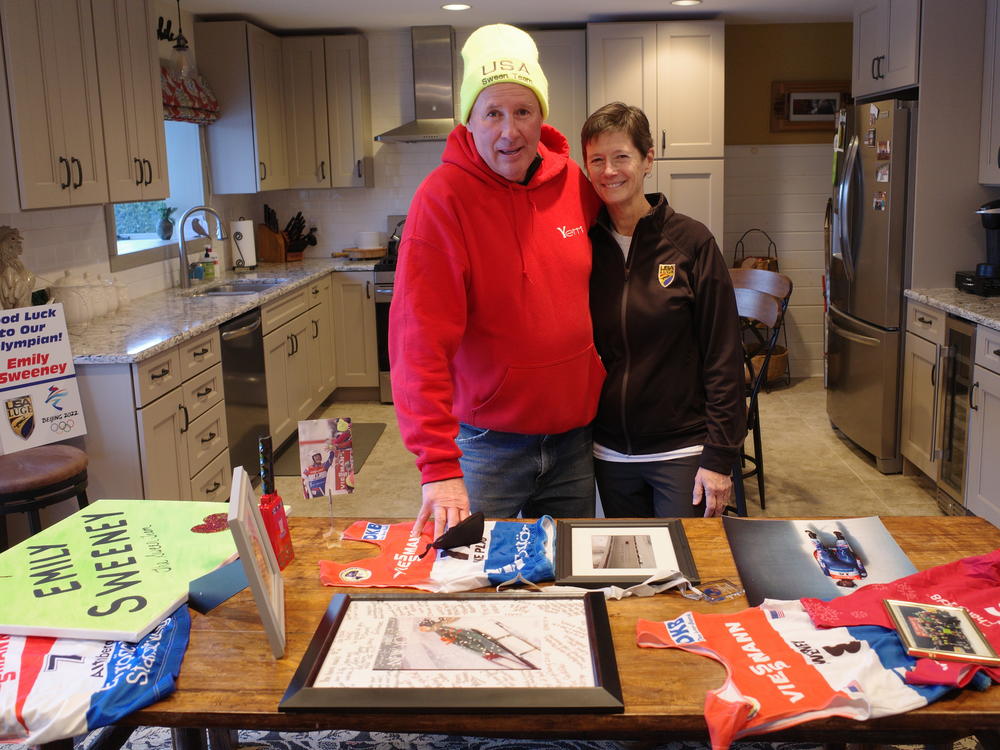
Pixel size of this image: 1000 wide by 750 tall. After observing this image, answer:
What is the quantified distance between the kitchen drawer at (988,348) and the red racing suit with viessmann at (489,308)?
2182 millimetres

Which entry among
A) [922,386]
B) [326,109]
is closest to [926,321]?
[922,386]

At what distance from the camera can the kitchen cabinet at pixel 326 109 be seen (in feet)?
20.8

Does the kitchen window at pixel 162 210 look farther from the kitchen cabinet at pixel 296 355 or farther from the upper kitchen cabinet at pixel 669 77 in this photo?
the upper kitchen cabinet at pixel 669 77

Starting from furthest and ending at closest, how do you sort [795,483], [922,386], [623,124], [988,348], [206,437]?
[795,483] < [922,386] < [206,437] < [988,348] < [623,124]

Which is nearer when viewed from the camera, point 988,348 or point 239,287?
point 988,348

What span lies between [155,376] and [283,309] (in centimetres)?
182

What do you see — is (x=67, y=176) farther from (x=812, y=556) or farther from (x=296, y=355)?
(x=812, y=556)

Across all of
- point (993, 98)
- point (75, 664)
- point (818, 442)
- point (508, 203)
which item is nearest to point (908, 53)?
point (993, 98)

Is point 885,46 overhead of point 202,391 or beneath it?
overhead

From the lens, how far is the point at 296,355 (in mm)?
5371

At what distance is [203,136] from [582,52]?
2548 mm

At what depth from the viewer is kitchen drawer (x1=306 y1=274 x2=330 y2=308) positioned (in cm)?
569

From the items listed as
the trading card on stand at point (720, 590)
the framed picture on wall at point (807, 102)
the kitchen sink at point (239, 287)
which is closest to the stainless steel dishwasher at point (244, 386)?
the kitchen sink at point (239, 287)

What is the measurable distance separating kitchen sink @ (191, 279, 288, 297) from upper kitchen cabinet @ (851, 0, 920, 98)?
10.9 ft
